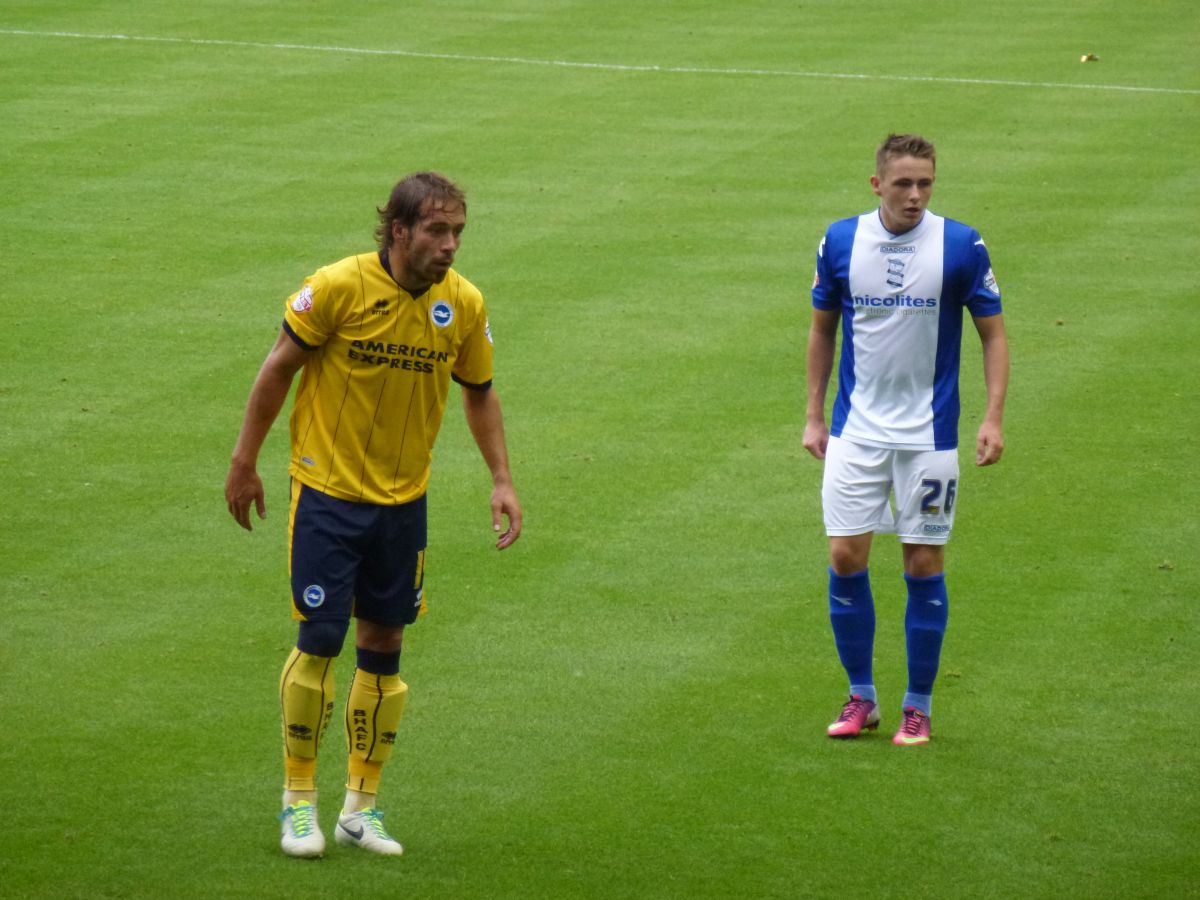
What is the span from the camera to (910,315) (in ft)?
22.7

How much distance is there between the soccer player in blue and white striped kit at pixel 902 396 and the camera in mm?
6891

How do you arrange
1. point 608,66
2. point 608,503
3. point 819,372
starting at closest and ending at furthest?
point 819,372 → point 608,503 → point 608,66

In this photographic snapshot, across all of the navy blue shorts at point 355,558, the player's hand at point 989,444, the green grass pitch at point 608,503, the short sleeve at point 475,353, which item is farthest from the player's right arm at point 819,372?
the navy blue shorts at point 355,558

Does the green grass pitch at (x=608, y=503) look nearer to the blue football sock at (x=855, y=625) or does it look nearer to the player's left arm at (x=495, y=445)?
the blue football sock at (x=855, y=625)

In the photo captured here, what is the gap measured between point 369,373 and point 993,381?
2.42m

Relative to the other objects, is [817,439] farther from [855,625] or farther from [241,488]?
[241,488]

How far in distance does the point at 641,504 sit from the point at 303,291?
14.1 feet

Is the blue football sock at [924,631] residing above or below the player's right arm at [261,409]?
below

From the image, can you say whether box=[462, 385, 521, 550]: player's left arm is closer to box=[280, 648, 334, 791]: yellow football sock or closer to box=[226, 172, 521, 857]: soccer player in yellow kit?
box=[226, 172, 521, 857]: soccer player in yellow kit

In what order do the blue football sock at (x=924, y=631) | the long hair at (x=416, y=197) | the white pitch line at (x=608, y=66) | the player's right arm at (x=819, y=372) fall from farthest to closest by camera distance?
1. the white pitch line at (x=608, y=66)
2. the player's right arm at (x=819, y=372)
3. the blue football sock at (x=924, y=631)
4. the long hair at (x=416, y=197)

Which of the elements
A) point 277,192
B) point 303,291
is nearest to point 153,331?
point 277,192

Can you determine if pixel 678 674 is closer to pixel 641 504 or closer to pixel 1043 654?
pixel 1043 654

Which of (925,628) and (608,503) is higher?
(925,628)

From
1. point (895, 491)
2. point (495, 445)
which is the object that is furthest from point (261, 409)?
point (895, 491)
